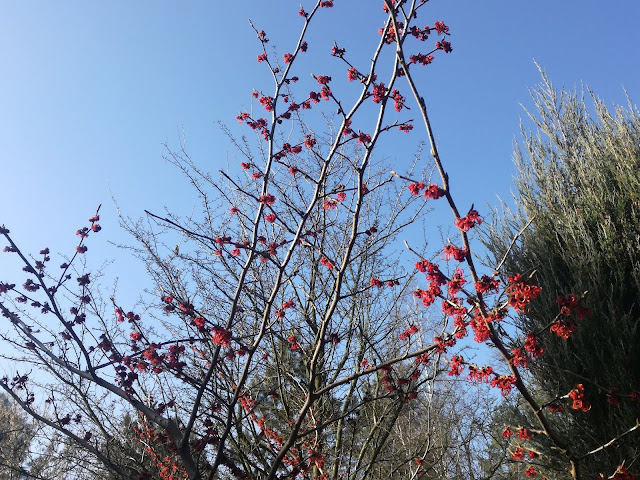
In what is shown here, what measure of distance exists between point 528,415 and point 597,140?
3705 millimetres

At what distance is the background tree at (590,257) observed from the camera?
4723 millimetres

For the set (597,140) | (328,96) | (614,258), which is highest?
(597,140)

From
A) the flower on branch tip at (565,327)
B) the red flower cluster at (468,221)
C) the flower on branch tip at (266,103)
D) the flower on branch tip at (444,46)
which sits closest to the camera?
the red flower cluster at (468,221)

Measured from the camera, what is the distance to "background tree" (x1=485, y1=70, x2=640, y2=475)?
4.72 metres

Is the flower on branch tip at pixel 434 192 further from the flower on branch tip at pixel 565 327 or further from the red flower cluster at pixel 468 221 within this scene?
the flower on branch tip at pixel 565 327

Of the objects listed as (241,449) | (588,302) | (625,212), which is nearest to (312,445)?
(241,449)

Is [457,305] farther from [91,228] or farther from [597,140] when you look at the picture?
[597,140]

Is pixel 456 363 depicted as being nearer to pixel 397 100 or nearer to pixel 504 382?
pixel 504 382

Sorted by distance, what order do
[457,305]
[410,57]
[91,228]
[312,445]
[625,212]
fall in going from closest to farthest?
1. [457,305]
2. [410,57]
3. [91,228]
4. [312,445]
5. [625,212]

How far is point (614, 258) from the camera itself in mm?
5145

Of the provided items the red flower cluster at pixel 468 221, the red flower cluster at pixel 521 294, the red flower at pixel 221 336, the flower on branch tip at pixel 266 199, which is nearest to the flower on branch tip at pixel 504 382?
the red flower cluster at pixel 521 294

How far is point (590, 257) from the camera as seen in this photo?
5207 millimetres

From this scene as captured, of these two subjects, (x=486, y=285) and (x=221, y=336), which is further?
(x=221, y=336)

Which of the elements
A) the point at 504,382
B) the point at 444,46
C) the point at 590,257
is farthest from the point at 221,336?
the point at 590,257
